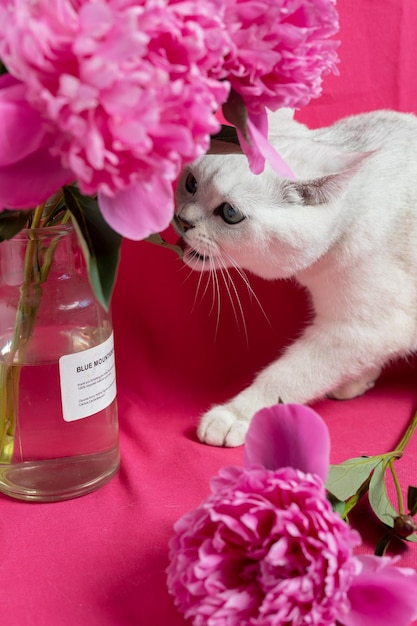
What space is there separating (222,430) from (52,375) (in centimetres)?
27

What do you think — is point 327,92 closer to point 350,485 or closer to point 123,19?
point 350,485

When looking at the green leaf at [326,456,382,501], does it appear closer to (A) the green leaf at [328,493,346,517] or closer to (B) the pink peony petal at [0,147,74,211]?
(A) the green leaf at [328,493,346,517]

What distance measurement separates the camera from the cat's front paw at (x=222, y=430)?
3.08 ft

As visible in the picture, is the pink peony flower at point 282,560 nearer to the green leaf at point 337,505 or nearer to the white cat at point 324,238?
the green leaf at point 337,505

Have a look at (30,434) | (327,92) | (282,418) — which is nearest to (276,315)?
(327,92)

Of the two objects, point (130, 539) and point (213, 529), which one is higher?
point (213, 529)

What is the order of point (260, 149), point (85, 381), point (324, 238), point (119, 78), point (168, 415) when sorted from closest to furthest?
point (119, 78)
point (260, 149)
point (85, 381)
point (324, 238)
point (168, 415)

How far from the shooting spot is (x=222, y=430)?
37.0 inches

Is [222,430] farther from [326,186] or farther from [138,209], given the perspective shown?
[138,209]

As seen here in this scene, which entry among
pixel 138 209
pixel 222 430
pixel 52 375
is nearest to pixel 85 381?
pixel 52 375

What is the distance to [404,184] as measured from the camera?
97cm

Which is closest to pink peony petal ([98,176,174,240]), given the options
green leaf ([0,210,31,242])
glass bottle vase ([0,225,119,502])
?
green leaf ([0,210,31,242])

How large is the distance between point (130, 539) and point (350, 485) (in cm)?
23

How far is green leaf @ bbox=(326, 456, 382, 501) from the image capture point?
674 millimetres
